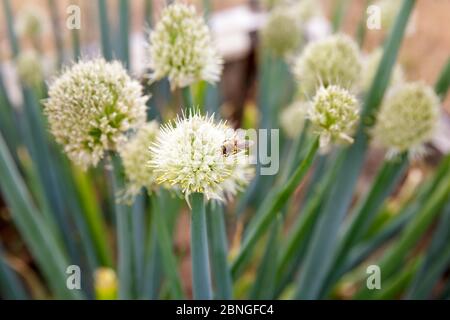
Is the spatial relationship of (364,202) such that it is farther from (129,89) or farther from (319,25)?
(319,25)

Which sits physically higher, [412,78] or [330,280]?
[412,78]

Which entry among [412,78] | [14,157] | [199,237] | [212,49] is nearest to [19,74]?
[14,157]

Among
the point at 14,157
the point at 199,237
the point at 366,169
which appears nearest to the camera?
the point at 199,237

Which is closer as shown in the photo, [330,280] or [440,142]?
[330,280]

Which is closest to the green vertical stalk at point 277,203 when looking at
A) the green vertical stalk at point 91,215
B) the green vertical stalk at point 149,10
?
the green vertical stalk at point 91,215

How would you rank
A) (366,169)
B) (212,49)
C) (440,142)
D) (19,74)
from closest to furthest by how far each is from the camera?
(212,49)
(19,74)
(440,142)
(366,169)

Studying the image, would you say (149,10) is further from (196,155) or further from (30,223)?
(196,155)
